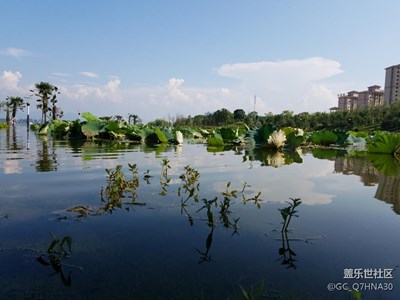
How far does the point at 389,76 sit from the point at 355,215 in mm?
101240

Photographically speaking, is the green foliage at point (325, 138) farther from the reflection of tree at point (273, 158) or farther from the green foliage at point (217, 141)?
the green foliage at point (217, 141)

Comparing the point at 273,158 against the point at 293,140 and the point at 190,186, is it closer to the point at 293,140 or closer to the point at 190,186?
the point at 293,140

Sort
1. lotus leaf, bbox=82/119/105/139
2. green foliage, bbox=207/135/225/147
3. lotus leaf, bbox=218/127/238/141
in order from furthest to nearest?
lotus leaf, bbox=218/127/238/141 < lotus leaf, bbox=82/119/105/139 < green foliage, bbox=207/135/225/147

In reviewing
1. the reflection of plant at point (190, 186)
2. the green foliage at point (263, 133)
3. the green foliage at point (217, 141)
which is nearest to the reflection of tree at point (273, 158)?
the green foliage at point (263, 133)

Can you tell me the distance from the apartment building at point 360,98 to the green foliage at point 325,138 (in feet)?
315

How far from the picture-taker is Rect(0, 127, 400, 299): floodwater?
138 cm

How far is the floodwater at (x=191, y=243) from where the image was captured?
1.38 metres

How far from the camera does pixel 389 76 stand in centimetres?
8912

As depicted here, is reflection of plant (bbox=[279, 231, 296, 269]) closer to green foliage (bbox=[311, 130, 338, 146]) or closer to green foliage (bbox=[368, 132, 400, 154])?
green foliage (bbox=[368, 132, 400, 154])

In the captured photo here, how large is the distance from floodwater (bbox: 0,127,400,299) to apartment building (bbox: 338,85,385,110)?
105744 mm

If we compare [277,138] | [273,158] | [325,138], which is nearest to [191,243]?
[273,158]

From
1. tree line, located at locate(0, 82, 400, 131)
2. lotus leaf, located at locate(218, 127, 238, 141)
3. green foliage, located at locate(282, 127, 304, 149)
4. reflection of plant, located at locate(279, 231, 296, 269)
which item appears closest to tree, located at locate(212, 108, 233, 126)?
tree line, located at locate(0, 82, 400, 131)

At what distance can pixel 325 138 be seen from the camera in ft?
37.4

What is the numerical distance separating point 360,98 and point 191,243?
116 metres
